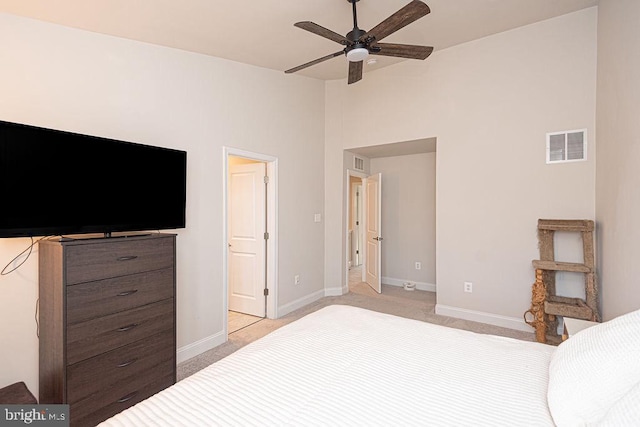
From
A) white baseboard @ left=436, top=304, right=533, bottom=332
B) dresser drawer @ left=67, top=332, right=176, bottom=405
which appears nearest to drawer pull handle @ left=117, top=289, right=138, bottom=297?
dresser drawer @ left=67, top=332, right=176, bottom=405

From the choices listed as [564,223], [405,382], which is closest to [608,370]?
[405,382]

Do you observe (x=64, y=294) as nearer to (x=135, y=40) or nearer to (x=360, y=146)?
(x=135, y=40)

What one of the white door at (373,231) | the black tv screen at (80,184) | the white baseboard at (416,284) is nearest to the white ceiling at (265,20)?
the black tv screen at (80,184)

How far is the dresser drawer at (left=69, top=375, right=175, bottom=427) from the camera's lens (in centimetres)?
178

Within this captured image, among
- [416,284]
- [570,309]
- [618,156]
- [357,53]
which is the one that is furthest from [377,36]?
[416,284]

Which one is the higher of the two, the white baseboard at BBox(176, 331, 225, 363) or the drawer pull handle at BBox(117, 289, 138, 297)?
the drawer pull handle at BBox(117, 289, 138, 297)

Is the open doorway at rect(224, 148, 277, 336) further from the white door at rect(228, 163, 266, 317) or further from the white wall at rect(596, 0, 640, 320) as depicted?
the white wall at rect(596, 0, 640, 320)

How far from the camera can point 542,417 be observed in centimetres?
95

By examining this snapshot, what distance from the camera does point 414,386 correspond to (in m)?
1.14

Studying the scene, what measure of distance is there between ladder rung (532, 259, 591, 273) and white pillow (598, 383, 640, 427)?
8.44 ft

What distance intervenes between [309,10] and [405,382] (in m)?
2.81

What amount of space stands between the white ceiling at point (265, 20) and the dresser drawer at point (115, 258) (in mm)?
1610

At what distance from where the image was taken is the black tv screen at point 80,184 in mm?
1684

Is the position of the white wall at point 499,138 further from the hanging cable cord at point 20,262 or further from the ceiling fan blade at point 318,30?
the hanging cable cord at point 20,262
